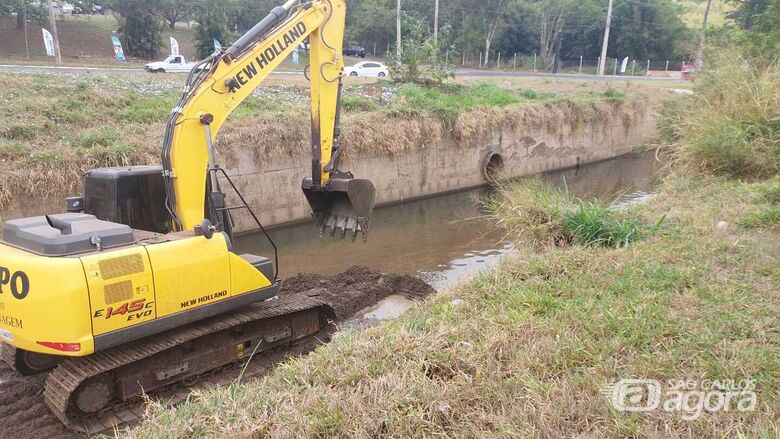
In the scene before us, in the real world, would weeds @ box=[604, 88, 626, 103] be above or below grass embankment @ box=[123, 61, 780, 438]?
above

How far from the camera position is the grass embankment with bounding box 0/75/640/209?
364 inches

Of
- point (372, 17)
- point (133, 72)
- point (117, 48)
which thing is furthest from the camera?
point (372, 17)

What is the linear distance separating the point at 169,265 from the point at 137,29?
33.6 metres

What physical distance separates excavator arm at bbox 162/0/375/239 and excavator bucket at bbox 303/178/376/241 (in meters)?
0.01

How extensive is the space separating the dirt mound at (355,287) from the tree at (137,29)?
99.8 ft

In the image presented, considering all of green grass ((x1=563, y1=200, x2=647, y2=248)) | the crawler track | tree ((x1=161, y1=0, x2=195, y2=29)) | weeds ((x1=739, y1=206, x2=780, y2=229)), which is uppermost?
tree ((x1=161, y1=0, x2=195, y2=29))

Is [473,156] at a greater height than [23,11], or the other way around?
[23,11]

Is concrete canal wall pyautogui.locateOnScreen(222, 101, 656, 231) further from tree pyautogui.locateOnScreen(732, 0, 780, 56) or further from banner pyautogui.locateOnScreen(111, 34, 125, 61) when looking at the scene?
banner pyautogui.locateOnScreen(111, 34, 125, 61)

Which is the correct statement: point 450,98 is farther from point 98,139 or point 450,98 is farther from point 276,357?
point 276,357

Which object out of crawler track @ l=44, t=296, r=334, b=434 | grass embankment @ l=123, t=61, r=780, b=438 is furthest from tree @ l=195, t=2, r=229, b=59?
grass embankment @ l=123, t=61, r=780, b=438

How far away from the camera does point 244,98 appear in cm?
582

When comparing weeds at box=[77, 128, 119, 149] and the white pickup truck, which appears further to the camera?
the white pickup truck

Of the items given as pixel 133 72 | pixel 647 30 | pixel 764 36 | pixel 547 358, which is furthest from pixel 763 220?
pixel 647 30

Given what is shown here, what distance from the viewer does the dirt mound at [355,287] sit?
7566 millimetres
